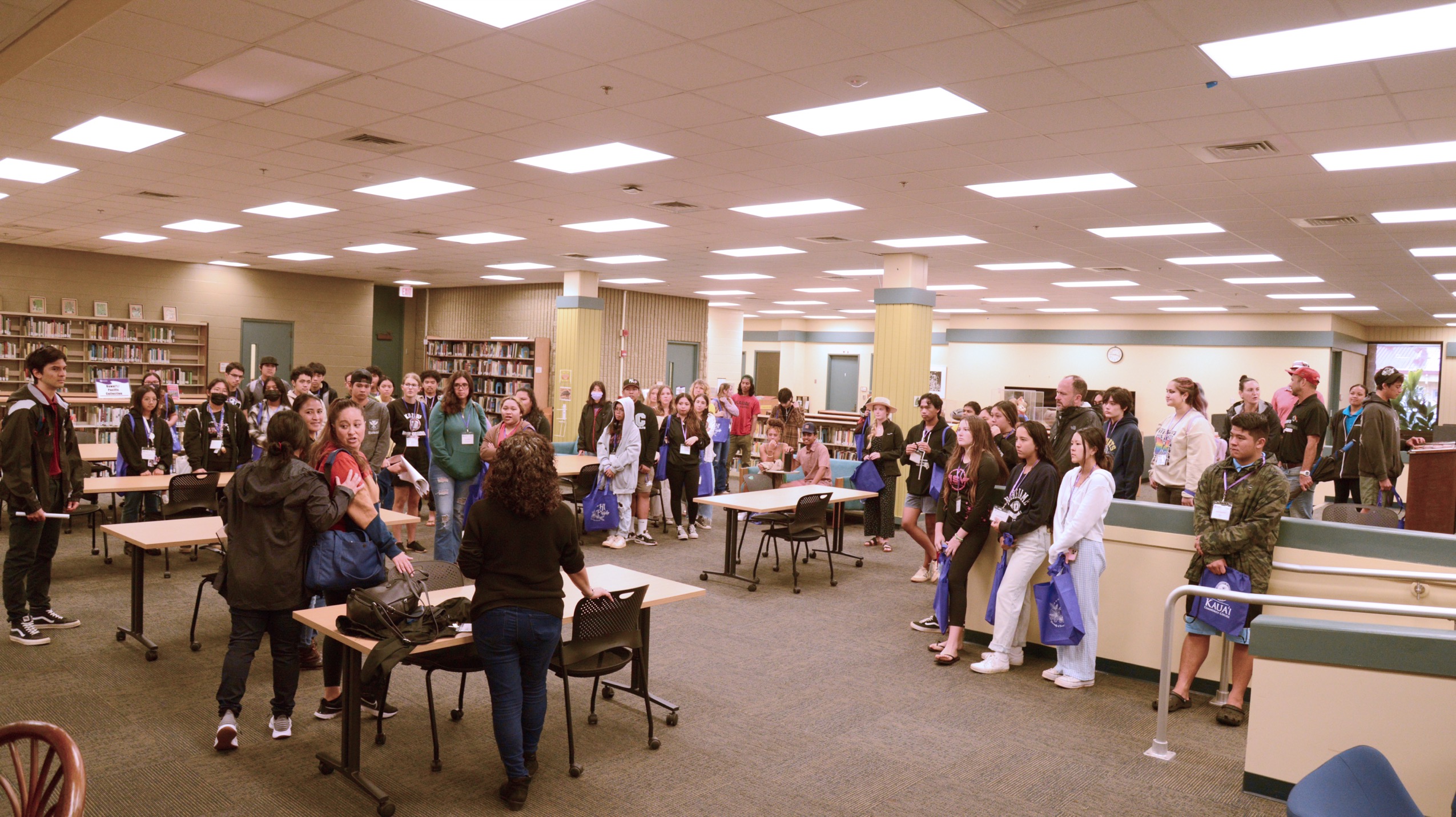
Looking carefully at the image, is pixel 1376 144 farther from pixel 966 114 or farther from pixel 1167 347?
pixel 1167 347

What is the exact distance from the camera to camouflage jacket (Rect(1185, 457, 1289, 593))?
15.4 ft

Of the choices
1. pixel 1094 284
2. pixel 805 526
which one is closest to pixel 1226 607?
pixel 805 526

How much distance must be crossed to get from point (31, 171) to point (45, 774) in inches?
346

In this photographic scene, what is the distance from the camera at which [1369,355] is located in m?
20.7

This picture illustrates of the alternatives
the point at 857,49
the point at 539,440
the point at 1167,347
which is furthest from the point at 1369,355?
the point at 539,440

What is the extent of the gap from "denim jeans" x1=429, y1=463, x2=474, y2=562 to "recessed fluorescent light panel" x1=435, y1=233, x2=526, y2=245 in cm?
462

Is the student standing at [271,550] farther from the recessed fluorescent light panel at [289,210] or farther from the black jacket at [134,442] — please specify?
the recessed fluorescent light panel at [289,210]

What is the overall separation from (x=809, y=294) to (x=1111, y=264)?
7612 mm

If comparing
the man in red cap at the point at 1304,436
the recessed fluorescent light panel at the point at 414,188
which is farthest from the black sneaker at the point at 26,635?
the man in red cap at the point at 1304,436

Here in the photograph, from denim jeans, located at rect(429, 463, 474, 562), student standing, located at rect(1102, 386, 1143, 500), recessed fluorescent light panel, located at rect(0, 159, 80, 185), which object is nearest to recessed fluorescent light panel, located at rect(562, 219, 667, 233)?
denim jeans, located at rect(429, 463, 474, 562)

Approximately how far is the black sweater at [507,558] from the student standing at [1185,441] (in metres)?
5.15

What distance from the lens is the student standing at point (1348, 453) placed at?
8117mm

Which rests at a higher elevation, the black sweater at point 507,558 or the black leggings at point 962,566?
the black sweater at point 507,558

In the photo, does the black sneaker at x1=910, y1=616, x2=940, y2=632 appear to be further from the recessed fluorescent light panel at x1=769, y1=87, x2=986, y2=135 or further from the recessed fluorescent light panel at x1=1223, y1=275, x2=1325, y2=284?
the recessed fluorescent light panel at x1=1223, y1=275, x2=1325, y2=284
